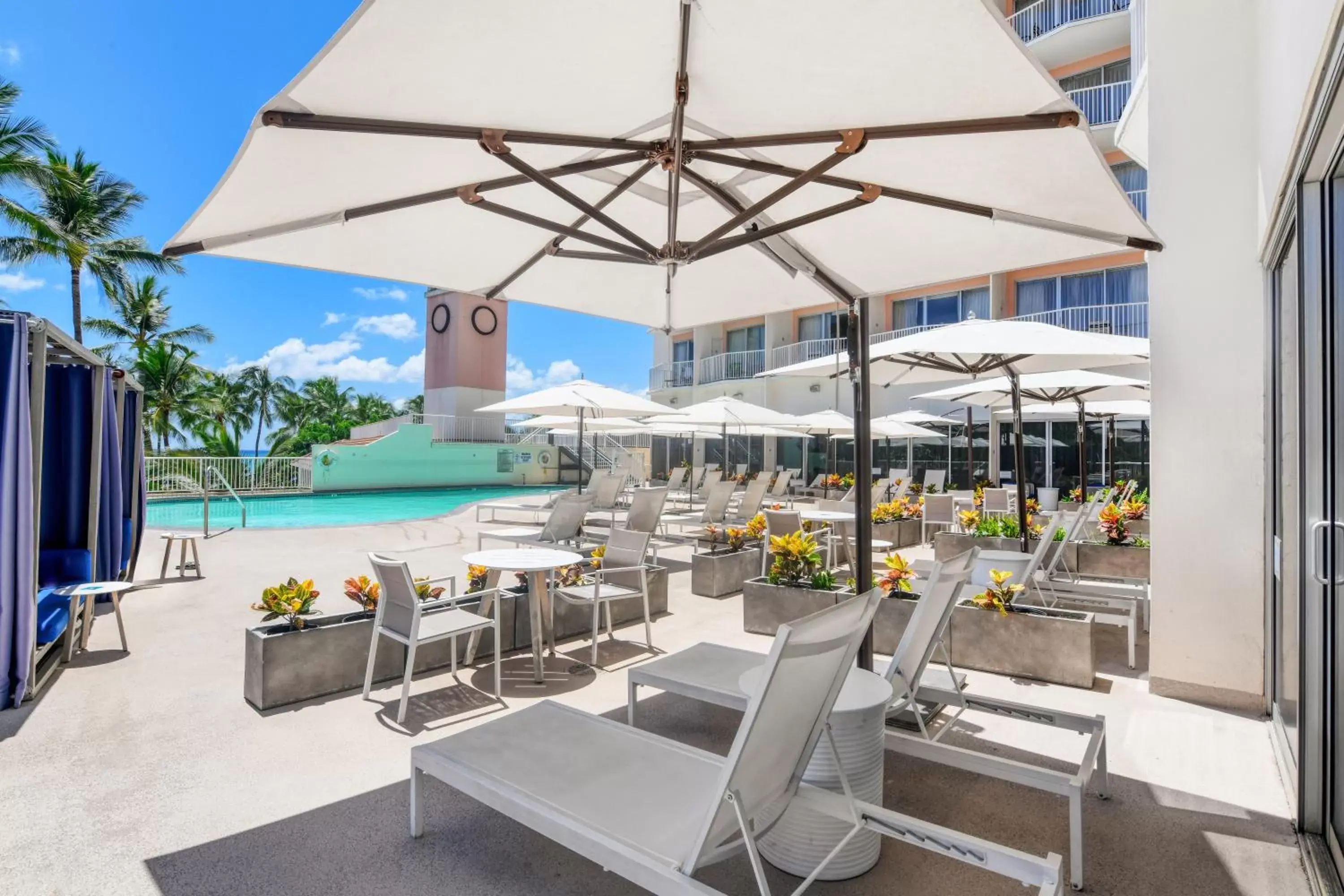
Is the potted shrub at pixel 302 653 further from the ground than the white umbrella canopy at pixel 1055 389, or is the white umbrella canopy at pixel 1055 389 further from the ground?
the white umbrella canopy at pixel 1055 389

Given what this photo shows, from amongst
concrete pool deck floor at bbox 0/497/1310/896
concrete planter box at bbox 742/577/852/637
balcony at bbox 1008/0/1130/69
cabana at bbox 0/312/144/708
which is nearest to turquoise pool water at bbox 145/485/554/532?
cabana at bbox 0/312/144/708

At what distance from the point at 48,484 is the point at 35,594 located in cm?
213

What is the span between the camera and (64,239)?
16.8m

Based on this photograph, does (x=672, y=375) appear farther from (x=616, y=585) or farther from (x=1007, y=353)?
(x=1007, y=353)

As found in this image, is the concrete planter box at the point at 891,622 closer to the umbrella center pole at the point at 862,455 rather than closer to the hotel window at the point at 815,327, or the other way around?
the umbrella center pole at the point at 862,455

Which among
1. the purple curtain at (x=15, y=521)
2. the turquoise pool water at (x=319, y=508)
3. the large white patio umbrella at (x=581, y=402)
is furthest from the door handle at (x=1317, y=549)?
the turquoise pool water at (x=319, y=508)

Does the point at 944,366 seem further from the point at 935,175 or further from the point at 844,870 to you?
the point at 844,870

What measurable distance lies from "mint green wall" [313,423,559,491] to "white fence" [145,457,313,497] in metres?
0.58

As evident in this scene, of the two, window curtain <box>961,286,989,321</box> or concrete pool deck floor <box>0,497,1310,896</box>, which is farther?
window curtain <box>961,286,989,321</box>

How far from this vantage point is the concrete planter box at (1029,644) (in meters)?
4.45

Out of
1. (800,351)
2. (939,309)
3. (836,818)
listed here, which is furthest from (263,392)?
(836,818)

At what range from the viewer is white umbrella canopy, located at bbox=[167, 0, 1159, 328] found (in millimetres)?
2184

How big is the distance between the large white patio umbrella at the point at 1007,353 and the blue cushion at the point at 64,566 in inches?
221

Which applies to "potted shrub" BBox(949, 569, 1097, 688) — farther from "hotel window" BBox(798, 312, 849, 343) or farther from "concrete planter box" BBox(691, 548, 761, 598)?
"hotel window" BBox(798, 312, 849, 343)
